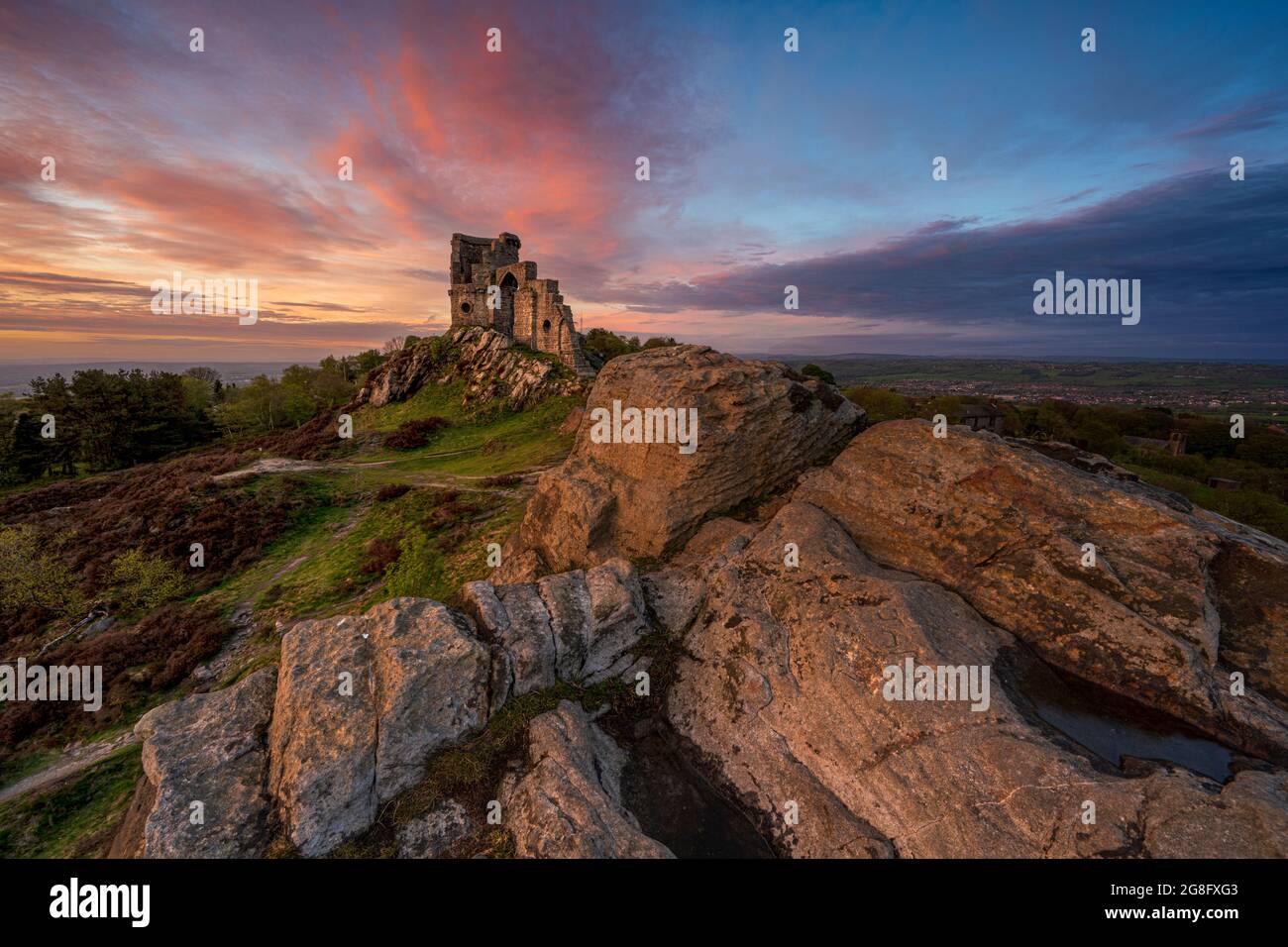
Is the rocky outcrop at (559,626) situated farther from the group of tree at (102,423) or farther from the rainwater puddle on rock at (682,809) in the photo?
the group of tree at (102,423)

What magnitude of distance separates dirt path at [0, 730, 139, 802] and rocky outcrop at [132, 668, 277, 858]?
695cm

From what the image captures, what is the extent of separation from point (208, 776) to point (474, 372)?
49693 millimetres

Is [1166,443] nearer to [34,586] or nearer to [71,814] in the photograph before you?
[71,814]

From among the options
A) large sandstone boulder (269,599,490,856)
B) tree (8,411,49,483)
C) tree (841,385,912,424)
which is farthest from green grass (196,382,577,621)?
tree (8,411,49,483)

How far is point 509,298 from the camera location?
58594mm

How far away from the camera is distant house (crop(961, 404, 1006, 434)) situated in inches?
1721

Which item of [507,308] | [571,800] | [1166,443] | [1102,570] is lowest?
[571,800]

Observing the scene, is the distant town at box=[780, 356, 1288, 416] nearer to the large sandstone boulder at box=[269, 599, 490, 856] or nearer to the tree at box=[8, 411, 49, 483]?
the large sandstone boulder at box=[269, 599, 490, 856]

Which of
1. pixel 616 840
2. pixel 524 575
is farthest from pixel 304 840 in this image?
pixel 524 575

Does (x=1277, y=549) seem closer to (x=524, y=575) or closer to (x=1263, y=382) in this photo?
(x=524, y=575)

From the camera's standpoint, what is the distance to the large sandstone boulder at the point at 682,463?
52.3ft

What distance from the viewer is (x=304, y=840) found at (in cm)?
796

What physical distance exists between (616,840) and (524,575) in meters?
10.1

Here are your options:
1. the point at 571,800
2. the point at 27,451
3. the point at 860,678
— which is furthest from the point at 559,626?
the point at 27,451
